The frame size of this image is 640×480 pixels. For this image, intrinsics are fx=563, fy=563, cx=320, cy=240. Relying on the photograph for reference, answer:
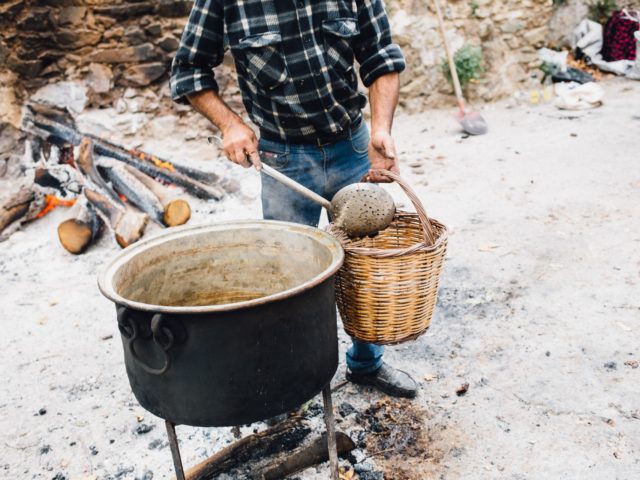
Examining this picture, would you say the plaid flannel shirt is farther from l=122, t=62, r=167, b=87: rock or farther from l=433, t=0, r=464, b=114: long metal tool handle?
l=433, t=0, r=464, b=114: long metal tool handle

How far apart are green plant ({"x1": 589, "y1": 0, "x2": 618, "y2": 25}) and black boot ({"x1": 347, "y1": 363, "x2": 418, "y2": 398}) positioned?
8.90 meters

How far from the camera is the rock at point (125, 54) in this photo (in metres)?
5.75

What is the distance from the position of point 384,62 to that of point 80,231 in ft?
10.6

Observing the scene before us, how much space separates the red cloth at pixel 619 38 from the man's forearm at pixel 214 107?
28.1 ft

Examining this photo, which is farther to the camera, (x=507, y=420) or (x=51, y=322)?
(x=51, y=322)

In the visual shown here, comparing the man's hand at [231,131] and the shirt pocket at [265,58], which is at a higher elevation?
the shirt pocket at [265,58]

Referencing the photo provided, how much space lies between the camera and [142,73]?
5.89m

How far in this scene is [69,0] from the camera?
5.54 meters

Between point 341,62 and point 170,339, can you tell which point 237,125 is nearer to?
point 341,62

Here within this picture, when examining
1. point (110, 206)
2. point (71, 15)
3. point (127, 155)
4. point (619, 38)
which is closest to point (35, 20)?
point (71, 15)

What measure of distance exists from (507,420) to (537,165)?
3866mm

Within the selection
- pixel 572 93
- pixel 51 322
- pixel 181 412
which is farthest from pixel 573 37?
pixel 181 412

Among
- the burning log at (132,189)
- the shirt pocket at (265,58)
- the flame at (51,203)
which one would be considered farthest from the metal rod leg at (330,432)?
the flame at (51,203)

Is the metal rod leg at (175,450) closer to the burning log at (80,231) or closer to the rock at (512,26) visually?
the burning log at (80,231)
